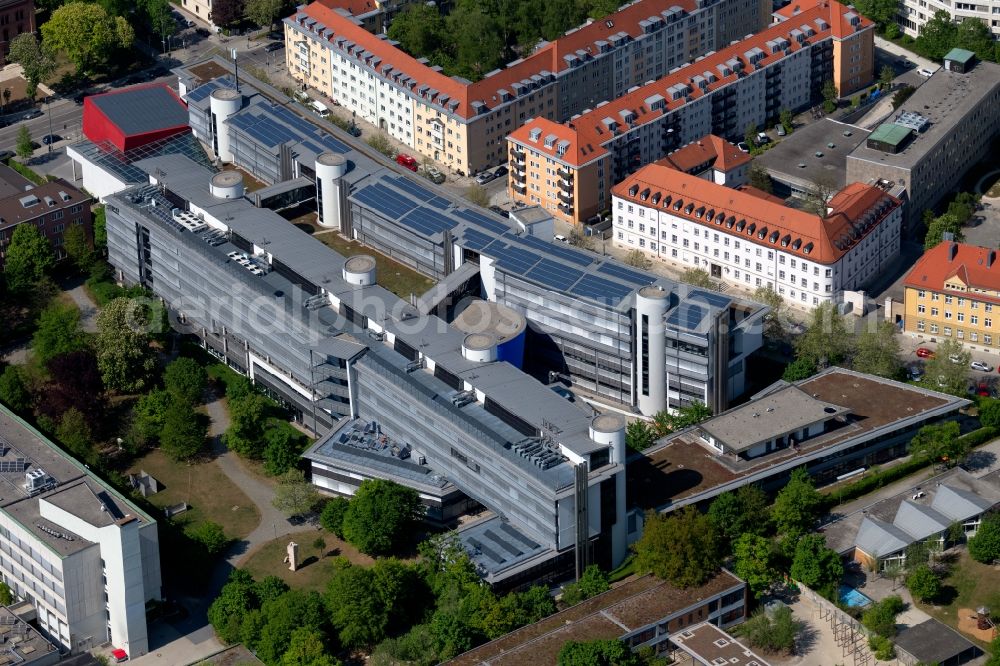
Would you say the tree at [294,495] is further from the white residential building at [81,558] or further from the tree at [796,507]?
the tree at [796,507]

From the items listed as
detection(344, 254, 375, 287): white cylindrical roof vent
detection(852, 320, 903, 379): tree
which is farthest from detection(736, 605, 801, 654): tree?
detection(344, 254, 375, 287): white cylindrical roof vent

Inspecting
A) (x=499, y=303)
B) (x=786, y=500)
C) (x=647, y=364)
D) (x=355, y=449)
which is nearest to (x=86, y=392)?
(x=355, y=449)

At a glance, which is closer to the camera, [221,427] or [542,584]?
[542,584]

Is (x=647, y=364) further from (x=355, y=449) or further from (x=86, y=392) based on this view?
(x=86, y=392)

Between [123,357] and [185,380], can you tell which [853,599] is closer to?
[185,380]

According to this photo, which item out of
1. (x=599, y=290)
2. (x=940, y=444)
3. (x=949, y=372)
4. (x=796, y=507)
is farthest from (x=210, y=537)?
(x=949, y=372)

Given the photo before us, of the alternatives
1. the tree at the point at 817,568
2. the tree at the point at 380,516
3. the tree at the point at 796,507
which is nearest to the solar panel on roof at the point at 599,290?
the tree at the point at 796,507
